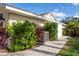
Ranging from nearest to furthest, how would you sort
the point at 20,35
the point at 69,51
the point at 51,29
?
1. the point at 20,35
2. the point at 69,51
3. the point at 51,29

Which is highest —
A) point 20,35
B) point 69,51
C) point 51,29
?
point 51,29

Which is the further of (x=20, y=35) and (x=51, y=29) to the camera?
(x=51, y=29)

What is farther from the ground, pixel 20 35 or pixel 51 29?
pixel 51 29

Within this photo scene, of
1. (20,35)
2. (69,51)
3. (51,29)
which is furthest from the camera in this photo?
(51,29)

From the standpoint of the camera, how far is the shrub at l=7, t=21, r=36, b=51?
13125mm

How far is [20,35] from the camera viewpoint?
1338cm

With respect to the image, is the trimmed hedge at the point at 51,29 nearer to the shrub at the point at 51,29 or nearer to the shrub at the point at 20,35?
the shrub at the point at 51,29

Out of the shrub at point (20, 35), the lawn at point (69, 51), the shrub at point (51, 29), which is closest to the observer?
the lawn at point (69, 51)

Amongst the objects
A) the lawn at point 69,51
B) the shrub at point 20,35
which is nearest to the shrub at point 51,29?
the lawn at point 69,51

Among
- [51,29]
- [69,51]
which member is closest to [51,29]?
[51,29]

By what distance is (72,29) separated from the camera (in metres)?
29.4

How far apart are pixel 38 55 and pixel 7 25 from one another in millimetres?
4048

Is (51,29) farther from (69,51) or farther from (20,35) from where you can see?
(20,35)

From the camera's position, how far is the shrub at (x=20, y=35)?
13125mm
